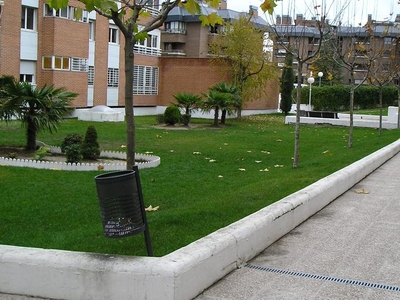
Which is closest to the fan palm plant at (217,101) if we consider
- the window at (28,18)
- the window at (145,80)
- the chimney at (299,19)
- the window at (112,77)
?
the window at (28,18)

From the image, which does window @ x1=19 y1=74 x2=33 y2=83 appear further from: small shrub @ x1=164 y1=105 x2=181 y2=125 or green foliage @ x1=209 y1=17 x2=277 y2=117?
green foliage @ x1=209 y1=17 x2=277 y2=117

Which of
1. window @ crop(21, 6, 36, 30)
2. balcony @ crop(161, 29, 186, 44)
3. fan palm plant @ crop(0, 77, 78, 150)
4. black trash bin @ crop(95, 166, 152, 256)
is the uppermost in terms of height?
balcony @ crop(161, 29, 186, 44)

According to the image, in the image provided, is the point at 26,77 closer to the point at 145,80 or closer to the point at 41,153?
the point at 145,80

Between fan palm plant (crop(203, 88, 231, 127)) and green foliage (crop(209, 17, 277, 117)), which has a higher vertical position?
green foliage (crop(209, 17, 277, 117))

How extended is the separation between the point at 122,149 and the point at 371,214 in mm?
9977

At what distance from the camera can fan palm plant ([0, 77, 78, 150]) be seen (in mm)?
14461

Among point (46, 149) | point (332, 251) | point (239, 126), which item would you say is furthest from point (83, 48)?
point (332, 251)

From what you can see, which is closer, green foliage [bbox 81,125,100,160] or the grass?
the grass

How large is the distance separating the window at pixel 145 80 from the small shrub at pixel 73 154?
26.6 meters

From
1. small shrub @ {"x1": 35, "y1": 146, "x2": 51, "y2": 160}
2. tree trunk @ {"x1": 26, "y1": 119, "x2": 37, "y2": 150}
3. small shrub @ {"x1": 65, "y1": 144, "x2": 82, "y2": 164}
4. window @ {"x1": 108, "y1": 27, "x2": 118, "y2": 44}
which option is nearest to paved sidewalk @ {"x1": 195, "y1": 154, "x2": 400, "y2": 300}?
small shrub @ {"x1": 65, "y1": 144, "x2": 82, "y2": 164}

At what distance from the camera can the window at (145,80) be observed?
40.4 metres

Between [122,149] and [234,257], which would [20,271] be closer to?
[234,257]

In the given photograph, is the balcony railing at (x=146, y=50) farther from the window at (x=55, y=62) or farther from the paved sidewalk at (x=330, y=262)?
the paved sidewalk at (x=330, y=262)

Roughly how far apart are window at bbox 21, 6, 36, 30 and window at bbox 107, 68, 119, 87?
7.68 metres
